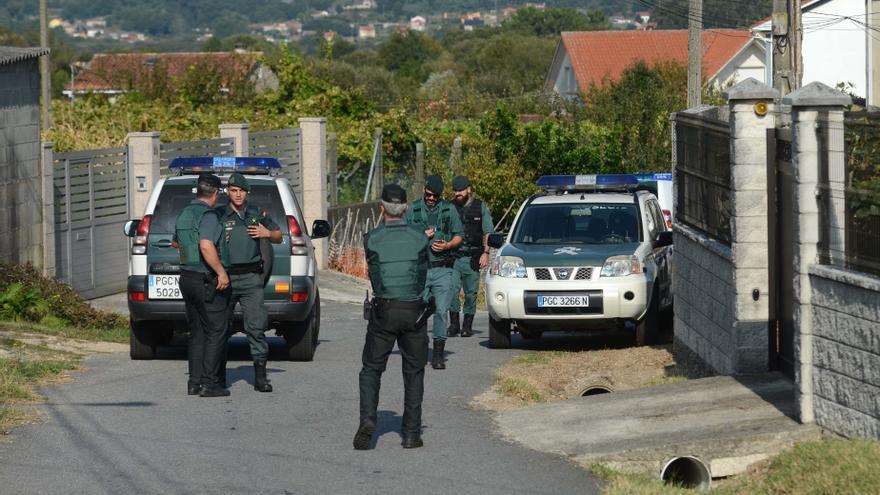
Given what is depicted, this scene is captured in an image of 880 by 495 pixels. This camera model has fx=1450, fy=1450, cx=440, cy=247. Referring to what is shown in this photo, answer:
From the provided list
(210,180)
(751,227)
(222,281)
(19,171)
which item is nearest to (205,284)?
(222,281)

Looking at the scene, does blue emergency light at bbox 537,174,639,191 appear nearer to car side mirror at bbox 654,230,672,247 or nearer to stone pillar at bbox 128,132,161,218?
car side mirror at bbox 654,230,672,247

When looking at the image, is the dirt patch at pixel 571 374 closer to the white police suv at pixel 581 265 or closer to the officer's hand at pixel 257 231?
the white police suv at pixel 581 265

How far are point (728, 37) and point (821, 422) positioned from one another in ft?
263

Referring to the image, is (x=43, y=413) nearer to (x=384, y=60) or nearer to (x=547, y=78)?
(x=547, y=78)

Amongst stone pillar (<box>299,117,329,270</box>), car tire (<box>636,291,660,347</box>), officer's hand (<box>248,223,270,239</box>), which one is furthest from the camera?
stone pillar (<box>299,117,329,270</box>)

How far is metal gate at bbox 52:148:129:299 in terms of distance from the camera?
20.3 m

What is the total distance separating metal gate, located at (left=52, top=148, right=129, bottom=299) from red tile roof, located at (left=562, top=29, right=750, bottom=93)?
6272 centimetres

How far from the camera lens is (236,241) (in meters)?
11.7

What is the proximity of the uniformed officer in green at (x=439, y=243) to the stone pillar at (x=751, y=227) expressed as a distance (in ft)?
10.6

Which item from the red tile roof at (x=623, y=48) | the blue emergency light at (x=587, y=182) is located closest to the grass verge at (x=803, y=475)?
the blue emergency light at (x=587, y=182)

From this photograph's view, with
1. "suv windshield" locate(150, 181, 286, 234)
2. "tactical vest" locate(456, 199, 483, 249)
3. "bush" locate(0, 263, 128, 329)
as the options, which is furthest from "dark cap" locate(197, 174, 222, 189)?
"bush" locate(0, 263, 128, 329)

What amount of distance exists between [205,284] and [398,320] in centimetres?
257

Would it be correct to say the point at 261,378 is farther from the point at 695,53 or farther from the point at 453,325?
the point at 695,53

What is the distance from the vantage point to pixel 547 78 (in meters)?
93.6
